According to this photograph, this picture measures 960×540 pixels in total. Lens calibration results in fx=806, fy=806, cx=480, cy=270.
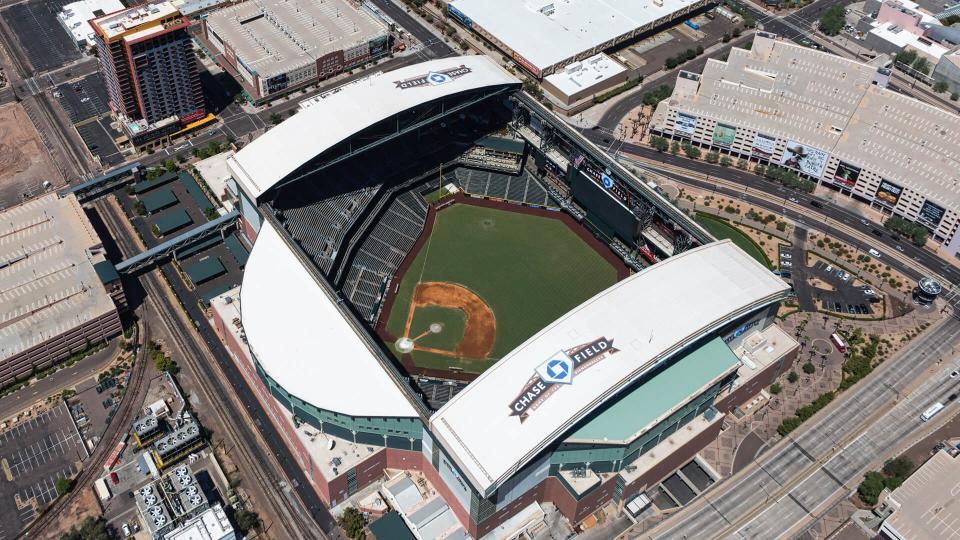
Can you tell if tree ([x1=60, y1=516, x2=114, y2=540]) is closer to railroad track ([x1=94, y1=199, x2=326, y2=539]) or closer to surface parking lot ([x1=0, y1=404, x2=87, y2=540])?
surface parking lot ([x1=0, y1=404, x2=87, y2=540])

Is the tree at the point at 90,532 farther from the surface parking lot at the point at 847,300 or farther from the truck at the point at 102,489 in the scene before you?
the surface parking lot at the point at 847,300

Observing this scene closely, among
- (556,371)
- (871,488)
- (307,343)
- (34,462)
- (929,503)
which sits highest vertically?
(307,343)

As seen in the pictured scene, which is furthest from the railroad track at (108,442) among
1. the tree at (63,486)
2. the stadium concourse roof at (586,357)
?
the stadium concourse roof at (586,357)

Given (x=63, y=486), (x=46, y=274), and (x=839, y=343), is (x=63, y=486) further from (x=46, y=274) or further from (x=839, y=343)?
(x=839, y=343)

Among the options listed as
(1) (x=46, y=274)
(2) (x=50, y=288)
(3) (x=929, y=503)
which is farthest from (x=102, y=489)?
(3) (x=929, y=503)

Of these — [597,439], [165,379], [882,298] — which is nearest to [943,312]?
[882,298]
